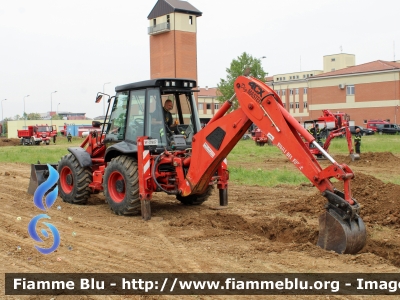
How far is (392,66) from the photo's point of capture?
57156 millimetres

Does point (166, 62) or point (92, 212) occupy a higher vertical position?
point (166, 62)

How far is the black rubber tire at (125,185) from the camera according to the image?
30.1 feet

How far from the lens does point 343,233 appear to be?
20.6 feet

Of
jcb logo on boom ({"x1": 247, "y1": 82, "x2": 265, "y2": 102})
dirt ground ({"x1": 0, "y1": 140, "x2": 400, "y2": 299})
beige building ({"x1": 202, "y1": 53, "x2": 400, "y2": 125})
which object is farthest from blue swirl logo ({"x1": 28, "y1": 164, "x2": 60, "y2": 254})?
beige building ({"x1": 202, "y1": 53, "x2": 400, "y2": 125})

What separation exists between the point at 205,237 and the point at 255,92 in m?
2.25

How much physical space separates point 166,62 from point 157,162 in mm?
49297

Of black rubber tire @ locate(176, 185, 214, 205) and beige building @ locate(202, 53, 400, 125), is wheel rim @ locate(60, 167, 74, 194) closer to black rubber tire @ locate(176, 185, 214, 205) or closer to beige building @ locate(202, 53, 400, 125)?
black rubber tire @ locate(176, 185, 214, 205)

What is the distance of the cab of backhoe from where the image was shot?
9.36 metres


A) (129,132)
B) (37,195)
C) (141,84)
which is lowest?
(37,195)

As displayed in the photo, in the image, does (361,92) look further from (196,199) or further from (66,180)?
(66,180)

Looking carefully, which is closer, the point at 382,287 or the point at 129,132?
the point at 382,287

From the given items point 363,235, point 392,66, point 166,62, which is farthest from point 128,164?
point 392,66

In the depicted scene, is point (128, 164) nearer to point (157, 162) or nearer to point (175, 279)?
point (157, 162)

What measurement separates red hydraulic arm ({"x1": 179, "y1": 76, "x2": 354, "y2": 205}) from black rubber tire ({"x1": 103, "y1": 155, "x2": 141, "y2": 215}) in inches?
34.5
